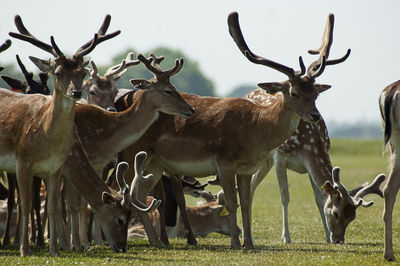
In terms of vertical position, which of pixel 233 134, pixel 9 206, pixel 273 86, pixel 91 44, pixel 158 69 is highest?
pixel 91 44

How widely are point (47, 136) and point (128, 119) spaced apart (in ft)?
5.72

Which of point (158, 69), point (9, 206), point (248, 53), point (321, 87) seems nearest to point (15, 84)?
point (9, 206)

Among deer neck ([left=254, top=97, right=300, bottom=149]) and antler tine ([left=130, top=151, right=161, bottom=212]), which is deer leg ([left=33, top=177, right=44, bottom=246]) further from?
deer neck ([left=254, top=97, right=300, bottom=149])

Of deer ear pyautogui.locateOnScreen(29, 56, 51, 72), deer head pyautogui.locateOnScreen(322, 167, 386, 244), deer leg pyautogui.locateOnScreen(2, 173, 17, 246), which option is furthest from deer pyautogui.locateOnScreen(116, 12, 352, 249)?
deer ear pyautogui.locateOnScreen(29, 56, 51, 72)

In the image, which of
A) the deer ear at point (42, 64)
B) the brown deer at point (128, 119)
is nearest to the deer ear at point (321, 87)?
the brown deer at point (128, 119)

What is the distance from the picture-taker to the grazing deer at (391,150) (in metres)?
8.62

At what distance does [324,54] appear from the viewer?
11336 millimetres

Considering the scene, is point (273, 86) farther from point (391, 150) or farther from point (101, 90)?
point (101, 90)

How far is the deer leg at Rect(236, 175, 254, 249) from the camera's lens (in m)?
10.5

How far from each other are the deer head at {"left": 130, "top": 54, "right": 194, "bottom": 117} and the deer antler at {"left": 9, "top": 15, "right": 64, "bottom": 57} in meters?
1.57

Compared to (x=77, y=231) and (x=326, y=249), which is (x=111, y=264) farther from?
(x=326, y=249)

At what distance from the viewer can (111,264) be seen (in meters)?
8.39

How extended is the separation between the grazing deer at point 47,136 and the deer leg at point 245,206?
262 cm

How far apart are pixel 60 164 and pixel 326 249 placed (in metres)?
3.67
